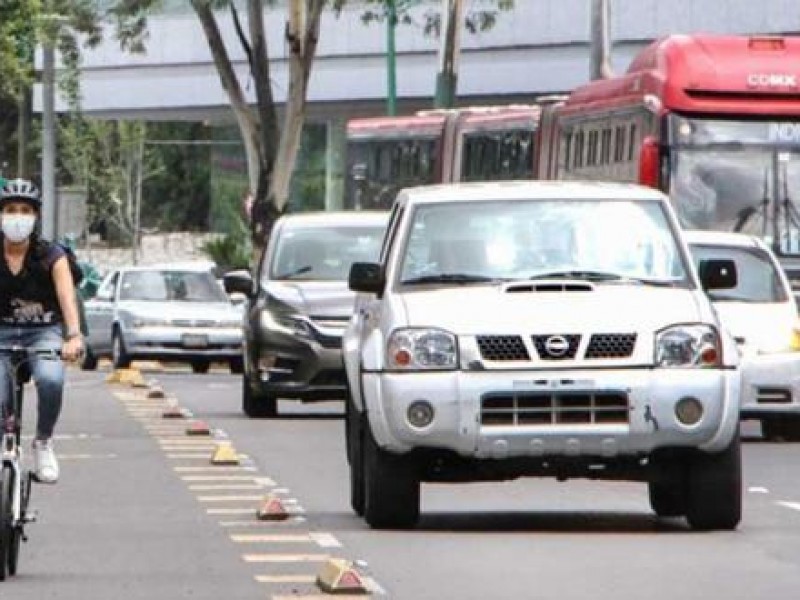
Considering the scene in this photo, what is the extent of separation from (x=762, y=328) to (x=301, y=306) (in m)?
4.43

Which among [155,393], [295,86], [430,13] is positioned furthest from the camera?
[430,13]

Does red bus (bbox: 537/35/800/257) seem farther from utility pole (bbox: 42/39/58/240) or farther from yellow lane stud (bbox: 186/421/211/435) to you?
utility pole (bbox: 42/39/58/240)

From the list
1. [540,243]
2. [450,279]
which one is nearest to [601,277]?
[540,243]

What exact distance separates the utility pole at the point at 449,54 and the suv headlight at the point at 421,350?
3760 centimetres

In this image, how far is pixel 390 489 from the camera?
1590 centimetres

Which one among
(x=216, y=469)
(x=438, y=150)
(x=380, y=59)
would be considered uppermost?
(x=380, y=59)

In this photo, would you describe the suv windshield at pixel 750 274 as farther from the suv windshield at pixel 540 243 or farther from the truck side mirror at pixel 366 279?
the truck side mirror at pixel 366 279

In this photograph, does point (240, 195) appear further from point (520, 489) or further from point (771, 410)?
point (520, 489)

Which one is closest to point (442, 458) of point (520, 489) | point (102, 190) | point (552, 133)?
point (520, 489)

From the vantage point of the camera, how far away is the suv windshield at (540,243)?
16.4 m

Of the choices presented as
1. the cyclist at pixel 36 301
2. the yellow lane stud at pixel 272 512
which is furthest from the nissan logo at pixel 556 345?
the cyclist at pixel 36 301

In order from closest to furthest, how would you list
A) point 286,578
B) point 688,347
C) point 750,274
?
point 286,578 → point 688,347 → point 750,274

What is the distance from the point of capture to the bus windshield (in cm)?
3125

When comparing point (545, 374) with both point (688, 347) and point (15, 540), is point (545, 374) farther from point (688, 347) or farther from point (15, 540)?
point (15, 540)
